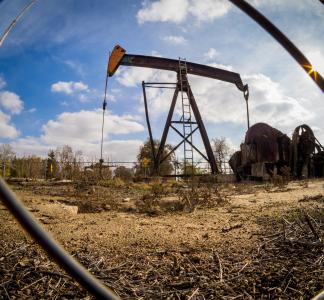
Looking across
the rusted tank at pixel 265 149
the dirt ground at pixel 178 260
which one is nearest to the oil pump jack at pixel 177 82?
A: the rusted tank at pixel 265 149

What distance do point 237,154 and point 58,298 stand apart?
13.5 metres

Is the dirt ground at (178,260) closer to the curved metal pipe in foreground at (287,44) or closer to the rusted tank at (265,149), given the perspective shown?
the curved metal pipe in foreground at (287,44)

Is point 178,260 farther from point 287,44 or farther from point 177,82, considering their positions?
point 177,82

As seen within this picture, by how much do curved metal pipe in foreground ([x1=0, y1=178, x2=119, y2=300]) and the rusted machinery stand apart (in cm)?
1130

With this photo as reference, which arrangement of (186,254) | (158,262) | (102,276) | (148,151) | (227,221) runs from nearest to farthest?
1. (102,276)
2. (158,262)
3. (186,254)
4. (227,221)
5. (148,151)

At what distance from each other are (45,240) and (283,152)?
12.2m

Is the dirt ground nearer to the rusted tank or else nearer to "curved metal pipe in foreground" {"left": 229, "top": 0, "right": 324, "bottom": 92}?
"curved metal pipe in foreground" {"left": 229, "top": 0, "right": 324, "bottom": 92}

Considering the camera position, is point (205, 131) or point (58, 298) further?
point (205, 131)

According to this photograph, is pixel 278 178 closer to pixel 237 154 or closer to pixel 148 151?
pixel 237 154

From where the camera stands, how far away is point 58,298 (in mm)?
1188

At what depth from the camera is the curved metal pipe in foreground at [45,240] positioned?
46 centimetres

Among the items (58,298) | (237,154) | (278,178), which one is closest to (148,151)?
(237,154)

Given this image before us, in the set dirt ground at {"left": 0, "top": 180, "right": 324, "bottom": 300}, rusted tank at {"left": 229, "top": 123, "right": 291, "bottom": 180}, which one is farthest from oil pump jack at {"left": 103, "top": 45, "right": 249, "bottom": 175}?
dirt ground at {"left": 0, "top": 180, "right": 324, "bottom": 300}

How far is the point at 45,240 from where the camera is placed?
0.47 m
